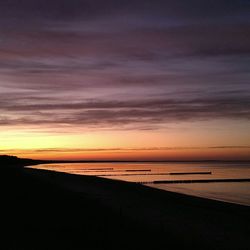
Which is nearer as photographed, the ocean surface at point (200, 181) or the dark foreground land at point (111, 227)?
the dark foreground land at point (111, 227)

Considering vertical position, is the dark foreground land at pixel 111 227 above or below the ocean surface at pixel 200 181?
below

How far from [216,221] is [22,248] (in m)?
11.1

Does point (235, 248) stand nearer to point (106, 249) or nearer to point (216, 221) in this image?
point (106, 249)

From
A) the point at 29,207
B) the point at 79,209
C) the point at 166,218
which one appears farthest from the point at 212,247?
the point at 29,207

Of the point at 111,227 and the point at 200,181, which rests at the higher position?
the point at 200,181

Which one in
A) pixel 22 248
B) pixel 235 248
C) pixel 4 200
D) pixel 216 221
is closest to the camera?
pixel 22 248

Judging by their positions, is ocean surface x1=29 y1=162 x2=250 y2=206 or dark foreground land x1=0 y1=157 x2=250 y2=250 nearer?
dark foreground land x1=0 y1=157 x2=250 y2=250

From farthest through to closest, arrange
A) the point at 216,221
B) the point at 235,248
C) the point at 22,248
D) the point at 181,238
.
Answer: the point at 216,221 → the point at 181,238 → the point at 235,248 → the point at 22,248

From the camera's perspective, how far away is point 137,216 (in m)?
20.4

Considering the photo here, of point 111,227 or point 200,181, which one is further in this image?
point 200,181

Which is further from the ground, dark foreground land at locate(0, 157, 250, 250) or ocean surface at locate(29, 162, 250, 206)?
ocean surface at locate(29, 162, 250, 206)

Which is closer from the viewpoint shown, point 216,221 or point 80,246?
point 80,246

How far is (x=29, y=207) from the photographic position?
19953 millimetres

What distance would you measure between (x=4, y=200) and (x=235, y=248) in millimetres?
13585
